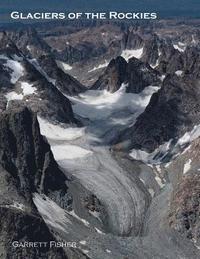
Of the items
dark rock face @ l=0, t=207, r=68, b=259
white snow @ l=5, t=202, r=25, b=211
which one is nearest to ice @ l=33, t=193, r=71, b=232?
white snow @ l=5, t=202, r=25, b=211

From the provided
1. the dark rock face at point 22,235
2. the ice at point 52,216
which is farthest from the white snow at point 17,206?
the ice at point 52,216

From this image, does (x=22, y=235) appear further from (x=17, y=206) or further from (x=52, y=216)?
(x=52, y=216)

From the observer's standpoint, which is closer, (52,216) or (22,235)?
(22,235)

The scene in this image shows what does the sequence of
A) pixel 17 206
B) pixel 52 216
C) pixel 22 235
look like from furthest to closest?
pixel 52 216 → pixel 17 206 → pixel 22 235

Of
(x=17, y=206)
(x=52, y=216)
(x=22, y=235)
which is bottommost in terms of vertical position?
(x=52, y=216)

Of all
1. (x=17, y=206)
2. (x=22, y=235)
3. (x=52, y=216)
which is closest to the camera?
(x=22, y=235)

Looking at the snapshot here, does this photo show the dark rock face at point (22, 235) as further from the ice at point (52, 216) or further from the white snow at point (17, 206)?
the ice at point (52, 216)

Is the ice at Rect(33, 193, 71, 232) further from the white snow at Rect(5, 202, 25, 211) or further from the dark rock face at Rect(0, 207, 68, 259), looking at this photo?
the dark rock face at Rect(0, 207, 68, 259)

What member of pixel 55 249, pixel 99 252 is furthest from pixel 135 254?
pixel 55 249

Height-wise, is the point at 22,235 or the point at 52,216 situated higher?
the point at 22,235

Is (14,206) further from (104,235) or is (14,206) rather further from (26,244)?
(104,235)

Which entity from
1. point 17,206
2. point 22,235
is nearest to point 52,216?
point 17,206
